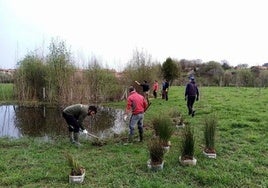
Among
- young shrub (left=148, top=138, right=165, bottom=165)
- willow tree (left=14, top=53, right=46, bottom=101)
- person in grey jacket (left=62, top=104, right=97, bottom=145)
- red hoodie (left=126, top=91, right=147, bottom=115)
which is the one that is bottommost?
young shrub (left=148, top=138, right=165, bottom=165)

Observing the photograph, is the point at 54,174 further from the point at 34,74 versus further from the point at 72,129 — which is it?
→ the point at 34,74

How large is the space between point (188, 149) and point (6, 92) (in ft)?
73.9

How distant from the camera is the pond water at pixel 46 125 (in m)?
11.9

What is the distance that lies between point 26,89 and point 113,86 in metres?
7.27

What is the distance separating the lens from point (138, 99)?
941 cm

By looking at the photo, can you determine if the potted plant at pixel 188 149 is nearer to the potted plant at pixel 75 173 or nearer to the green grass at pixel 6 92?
the potted plant at pixel 75 173

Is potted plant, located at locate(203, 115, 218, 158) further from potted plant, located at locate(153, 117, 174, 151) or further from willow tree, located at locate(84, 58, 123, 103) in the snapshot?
willow tree, located at locate(84, 58, 123, 103)

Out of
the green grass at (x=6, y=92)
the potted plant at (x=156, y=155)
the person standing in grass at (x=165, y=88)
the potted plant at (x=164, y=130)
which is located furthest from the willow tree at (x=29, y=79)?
the potted plant at (x=156, y=155)

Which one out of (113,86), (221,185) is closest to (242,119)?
(221,185)

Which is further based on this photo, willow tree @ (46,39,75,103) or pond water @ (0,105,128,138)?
willow tree @ (46,39,75,103)

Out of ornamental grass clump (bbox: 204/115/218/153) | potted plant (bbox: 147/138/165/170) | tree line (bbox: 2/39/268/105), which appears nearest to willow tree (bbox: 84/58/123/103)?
tree line (bbox: 2/39/268/105)

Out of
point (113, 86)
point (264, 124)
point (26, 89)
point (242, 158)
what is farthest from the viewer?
point (113, 86)

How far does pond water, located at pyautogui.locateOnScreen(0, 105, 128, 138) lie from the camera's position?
1188 centimetres

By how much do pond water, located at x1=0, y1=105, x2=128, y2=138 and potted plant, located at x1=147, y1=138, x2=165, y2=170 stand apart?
462 centimetres
